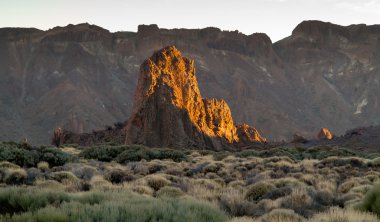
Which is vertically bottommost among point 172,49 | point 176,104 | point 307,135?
point 307,135

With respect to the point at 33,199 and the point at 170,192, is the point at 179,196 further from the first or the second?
the point at 33,199

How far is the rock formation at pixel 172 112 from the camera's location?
7606 cm

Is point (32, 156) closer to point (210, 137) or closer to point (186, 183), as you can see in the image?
point (186, 183)

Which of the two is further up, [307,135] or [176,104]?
[176,104]

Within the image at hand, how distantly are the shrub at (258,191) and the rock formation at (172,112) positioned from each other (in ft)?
192

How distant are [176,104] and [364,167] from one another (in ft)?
187

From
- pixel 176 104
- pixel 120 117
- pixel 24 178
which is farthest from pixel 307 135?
pixel 24 178

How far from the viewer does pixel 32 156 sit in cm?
2362

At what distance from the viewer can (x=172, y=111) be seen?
78.4 m

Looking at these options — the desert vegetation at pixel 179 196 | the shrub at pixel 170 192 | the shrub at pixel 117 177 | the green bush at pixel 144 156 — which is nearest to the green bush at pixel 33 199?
the desert vegetation at pixel 179 196

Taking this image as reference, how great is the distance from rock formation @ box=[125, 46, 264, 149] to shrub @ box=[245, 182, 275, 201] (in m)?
58.6

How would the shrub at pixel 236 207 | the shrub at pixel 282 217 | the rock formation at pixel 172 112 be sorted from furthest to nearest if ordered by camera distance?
the rock formation at pixel 172 112 → the shrub at pixel 236 207 → the shrub at pixel 282 217

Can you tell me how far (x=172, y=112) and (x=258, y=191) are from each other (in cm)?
6409

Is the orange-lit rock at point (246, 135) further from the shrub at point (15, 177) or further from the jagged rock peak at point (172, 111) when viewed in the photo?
the shrub at point (15, 177)
